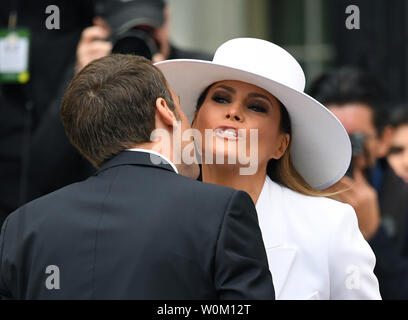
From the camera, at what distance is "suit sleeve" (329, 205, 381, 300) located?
8.73ft

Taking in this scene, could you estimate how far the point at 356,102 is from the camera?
4.54 metres

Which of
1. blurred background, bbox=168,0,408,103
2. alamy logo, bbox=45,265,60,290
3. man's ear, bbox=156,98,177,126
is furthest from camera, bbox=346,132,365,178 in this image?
blurred background, bbox=168,0,408,103

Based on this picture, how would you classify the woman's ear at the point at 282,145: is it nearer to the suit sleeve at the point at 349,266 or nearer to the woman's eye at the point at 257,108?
the woman's eye at the point at 257,108

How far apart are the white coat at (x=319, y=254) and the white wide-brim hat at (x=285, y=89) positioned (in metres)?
0.22

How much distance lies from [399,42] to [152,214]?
5548 millimetres

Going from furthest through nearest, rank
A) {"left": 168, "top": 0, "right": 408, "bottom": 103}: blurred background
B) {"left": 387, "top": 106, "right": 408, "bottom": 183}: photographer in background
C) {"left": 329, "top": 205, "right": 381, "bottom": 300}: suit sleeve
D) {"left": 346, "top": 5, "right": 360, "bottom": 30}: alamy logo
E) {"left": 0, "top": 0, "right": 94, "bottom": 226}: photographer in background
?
1. {"left": 168, "top": 0, "right": 408, "bottom": 103}: blurred background
2. {"left": 387, "top": 106, "right": 408, "bottom": 183}: photographer in background
3. {"left": 0, "top": 0, "right": 94, "bottom": 226}: photographer in background
4. {"left": 346, "top": 5, "right": 360, "bottom": 30}: alamy logo
5. {"left": 329, "top": 205, "right": 381, "bottom": 300}: suit sleeve

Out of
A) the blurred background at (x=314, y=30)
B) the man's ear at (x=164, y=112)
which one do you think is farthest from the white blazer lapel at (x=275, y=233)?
the blurred background at (x=314, y=30)

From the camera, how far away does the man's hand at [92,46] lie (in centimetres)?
382

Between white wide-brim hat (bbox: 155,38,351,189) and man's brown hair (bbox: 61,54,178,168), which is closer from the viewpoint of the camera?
man's brown hair (bbox: 61,54,178,168)

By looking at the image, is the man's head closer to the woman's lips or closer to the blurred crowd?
the blurred crowd

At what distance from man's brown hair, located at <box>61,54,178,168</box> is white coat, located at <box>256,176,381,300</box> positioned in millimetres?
660

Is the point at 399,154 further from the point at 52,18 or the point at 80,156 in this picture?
the point at 52,18

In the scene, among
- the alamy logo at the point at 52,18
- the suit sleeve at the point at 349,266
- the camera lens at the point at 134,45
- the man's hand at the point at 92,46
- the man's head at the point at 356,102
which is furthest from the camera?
the man's head at the point at 356,102
